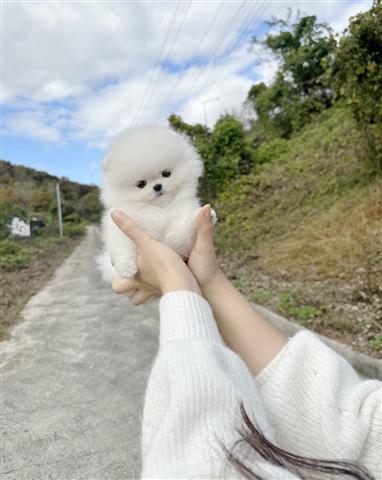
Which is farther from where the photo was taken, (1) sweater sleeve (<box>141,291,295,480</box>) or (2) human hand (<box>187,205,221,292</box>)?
(2) human hand (<box>187,205,221,292</box>)

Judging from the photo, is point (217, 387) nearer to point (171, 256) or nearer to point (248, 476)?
point (248, 476)

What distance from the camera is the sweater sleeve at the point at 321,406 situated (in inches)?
35.2

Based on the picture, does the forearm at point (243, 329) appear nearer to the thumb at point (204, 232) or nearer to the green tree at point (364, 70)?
the thumb at point (204, 232)

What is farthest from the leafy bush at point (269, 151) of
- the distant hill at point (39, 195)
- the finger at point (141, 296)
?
the finger at point (141, 296)

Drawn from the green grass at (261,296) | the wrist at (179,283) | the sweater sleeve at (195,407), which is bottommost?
the green grass at (261,296)

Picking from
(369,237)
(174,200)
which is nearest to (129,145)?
(174,200)

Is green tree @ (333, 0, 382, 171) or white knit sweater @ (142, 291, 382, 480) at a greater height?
green tree @ (333, 0, 382, 171)

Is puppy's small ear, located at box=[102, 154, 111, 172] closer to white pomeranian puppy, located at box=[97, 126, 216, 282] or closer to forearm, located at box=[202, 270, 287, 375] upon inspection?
white pomeranian puppy, located at box=[97, 126, 216, 282]

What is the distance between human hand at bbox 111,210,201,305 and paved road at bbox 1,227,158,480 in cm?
143

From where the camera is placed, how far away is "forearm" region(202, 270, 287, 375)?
104 cm

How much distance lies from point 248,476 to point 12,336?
4723 millimetres

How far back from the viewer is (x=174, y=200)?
4.53ft

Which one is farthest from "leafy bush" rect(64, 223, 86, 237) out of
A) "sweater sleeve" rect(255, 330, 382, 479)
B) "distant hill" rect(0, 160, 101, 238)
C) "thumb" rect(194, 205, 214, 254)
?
"sweater sleeve" rect(255, 330, 382, 479)

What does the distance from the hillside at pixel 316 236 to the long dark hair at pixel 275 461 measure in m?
2.49
